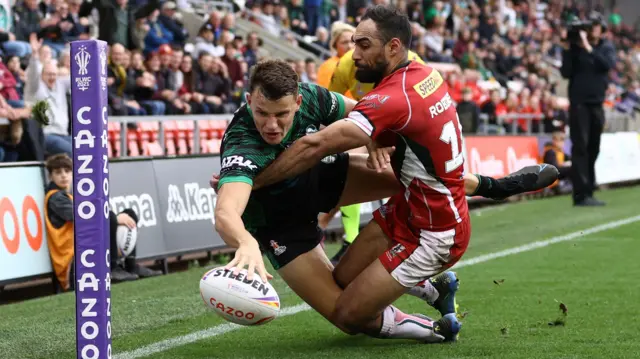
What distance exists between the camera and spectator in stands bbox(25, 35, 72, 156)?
39.5ft

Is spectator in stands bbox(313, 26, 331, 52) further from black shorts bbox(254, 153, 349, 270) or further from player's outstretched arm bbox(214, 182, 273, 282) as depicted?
player's outstretched arm bbox(214, 182, 273, 282)

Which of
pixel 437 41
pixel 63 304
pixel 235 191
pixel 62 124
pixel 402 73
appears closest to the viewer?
pixel 235 191

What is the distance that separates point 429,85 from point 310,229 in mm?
1180

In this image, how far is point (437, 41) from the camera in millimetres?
27109

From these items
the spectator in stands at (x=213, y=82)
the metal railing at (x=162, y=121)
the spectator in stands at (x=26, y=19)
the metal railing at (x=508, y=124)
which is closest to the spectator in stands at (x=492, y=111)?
the metal railing at (x=508, y=124)

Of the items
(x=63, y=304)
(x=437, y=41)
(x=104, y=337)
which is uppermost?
(x=104, y=337)

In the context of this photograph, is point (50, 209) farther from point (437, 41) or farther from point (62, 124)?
point (437, 41)

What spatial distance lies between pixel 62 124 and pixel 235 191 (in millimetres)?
7125

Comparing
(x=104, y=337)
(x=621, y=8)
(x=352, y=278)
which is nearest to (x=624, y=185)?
(x=352, y=278)

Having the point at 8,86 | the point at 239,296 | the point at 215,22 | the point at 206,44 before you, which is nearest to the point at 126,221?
the point at 8,86

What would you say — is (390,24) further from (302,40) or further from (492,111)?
(302,40)

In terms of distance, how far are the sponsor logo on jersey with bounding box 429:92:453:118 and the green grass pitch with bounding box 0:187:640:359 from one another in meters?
1.31

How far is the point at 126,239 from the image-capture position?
401 inches

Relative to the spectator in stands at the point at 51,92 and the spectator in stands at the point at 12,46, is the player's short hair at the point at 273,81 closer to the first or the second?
the spectator in stands at the point at 51,92
